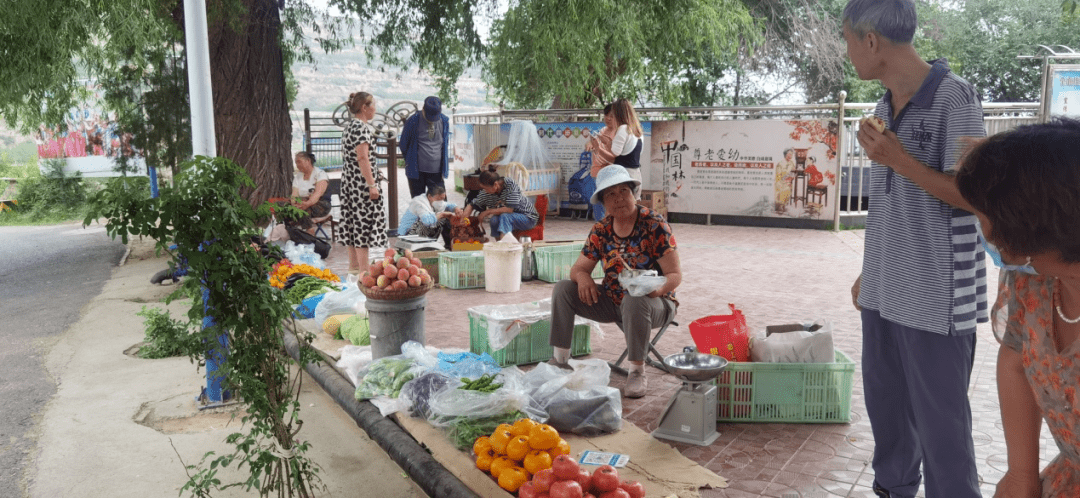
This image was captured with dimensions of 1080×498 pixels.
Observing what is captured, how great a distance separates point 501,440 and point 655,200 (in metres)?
9.98

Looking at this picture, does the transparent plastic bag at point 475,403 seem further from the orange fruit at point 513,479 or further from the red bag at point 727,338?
the red bag at point 727,338

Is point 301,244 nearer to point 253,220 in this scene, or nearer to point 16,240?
point 253,220

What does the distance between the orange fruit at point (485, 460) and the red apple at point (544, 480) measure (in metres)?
0.45

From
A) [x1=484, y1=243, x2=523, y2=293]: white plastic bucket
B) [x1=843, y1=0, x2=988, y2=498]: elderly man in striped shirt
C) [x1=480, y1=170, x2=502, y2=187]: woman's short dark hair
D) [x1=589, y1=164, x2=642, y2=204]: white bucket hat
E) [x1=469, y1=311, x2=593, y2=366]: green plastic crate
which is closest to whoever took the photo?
[x1=843, y1=0, x2=988, y2=498]: elderly man in striped shirt

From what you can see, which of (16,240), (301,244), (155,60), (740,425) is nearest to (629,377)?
(740,425)

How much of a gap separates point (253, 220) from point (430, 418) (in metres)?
1.52

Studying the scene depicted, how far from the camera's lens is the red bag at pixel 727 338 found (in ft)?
15.1

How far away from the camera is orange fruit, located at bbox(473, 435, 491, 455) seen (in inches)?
155

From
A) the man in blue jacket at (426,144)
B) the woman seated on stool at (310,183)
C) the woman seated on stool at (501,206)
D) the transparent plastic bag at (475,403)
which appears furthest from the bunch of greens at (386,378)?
the woman seated on stool at (310,183)

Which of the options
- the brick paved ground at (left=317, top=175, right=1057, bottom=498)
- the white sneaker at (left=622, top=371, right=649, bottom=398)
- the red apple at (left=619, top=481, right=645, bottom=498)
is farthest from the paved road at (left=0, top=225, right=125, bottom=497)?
the white sneaker at (left=622, top=371, right=649, bottom=398)

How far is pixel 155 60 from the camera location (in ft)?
36.9

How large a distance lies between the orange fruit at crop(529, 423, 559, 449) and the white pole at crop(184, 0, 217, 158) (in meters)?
2.86

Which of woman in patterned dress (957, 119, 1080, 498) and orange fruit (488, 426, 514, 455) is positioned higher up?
woman in patterned dress (957, 119, 1080, 498)

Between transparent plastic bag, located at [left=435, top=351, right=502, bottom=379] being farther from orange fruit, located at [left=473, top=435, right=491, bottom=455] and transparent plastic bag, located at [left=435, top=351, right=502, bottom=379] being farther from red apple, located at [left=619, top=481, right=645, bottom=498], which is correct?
red apple, located at [left=619, top=481, right=645, bottom=498]
